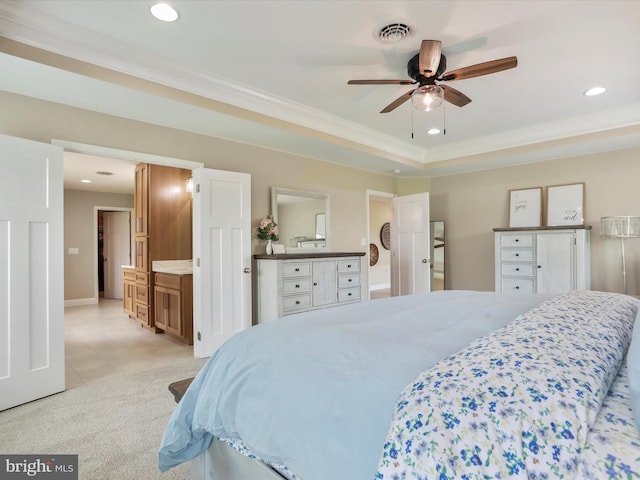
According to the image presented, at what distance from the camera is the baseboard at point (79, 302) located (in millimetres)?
7004

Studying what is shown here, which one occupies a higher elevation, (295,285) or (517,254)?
(517,254)

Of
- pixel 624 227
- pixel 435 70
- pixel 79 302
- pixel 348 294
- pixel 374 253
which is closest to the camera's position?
pixel 435 70

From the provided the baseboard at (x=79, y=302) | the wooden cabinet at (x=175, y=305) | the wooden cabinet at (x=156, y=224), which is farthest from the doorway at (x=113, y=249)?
the wooden cabinet at (x=175, y=305)

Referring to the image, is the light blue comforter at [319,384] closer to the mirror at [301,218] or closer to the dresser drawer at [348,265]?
the dresser drawer at [348,265]

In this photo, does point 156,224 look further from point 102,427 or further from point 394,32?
point 394,32

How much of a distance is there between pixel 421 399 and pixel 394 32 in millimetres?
2398

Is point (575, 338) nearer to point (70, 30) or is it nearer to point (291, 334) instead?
point (291, 334)

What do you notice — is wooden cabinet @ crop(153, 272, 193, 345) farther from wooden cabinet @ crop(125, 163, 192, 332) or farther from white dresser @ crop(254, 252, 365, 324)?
white dresser @ crop(254, 252, 365, 324)

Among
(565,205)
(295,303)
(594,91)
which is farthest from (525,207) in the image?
(295,303)

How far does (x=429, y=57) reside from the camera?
2346mm

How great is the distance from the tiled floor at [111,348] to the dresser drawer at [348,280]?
1.89 meters

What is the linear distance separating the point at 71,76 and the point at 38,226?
1138 mm

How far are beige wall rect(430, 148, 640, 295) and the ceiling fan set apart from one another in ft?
9.30

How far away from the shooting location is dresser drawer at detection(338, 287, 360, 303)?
168 inches
